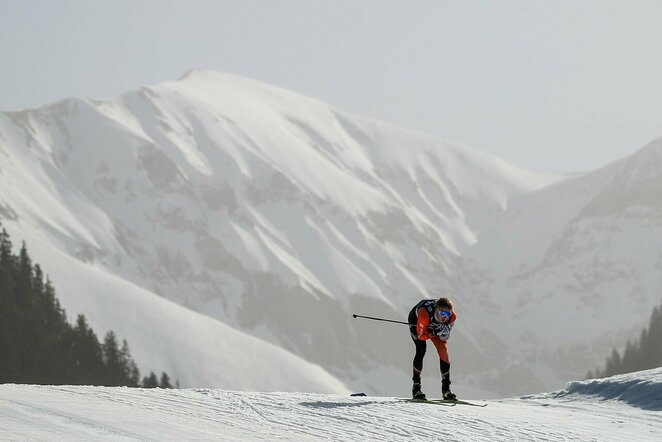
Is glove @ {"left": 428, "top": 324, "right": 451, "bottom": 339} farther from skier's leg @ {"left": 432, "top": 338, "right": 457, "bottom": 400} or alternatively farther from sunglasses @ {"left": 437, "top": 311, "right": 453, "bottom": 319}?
skier's leg @ {"left": 432, "top": 338, "right": 457, "bottom": 400}

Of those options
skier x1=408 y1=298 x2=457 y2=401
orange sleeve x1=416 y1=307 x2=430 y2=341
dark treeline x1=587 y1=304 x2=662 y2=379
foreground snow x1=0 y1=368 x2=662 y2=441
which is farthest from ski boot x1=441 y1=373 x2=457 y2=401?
dark treeline x1=587 y1=304 x2=662 y2=379

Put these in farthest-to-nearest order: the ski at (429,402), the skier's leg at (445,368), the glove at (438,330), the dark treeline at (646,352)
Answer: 1. the dark treeline at (646,352)
2. the skier's leg at (445,368)
3. the glove at (438,330)
4. the ski at (429,402)

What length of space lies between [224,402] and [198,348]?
478 feet

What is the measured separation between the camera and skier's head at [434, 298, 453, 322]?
18.3m

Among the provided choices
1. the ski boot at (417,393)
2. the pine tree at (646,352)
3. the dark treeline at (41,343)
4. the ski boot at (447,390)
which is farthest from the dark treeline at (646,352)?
the ski boot at (417,393)

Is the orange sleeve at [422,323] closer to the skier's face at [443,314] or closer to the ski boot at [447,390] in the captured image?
the skier's face at [443,314]

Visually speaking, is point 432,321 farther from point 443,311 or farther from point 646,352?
point 646,352

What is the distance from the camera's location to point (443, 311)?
18.3m

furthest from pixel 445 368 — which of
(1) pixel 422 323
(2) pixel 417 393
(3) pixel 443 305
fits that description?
(3) pixel 443 305

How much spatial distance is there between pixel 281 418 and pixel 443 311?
3911mm

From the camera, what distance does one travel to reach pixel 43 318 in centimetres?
9962

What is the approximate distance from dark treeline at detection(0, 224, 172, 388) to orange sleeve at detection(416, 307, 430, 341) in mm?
77569

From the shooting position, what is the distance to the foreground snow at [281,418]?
13.5 metres

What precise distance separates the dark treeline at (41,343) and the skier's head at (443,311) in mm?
77713
